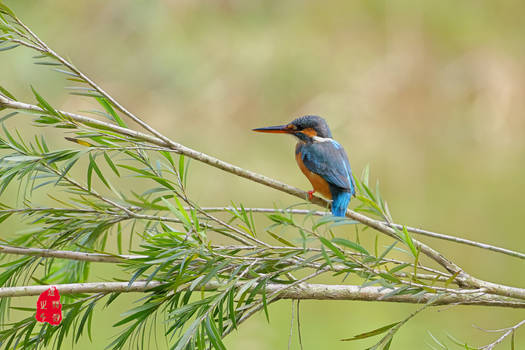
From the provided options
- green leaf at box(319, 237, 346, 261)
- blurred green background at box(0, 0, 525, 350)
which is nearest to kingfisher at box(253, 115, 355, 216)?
green leaf at box(319, 237, 346, 261)

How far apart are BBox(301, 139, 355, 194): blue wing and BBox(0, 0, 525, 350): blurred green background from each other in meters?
1.90

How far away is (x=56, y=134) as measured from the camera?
354cm

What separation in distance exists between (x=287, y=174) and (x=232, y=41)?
1.34 m

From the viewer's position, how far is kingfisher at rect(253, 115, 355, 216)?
1.27 metres

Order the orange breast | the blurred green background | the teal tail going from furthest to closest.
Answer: the blurred green background, the orange breast, the teal tail

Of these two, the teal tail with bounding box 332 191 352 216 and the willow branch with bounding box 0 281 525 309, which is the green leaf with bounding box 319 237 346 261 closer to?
the willow branch with bounding box 0 281 525 309

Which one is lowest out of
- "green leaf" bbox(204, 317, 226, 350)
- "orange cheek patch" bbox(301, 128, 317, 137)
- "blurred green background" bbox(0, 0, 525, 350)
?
"green leaf" bbox(204, 317, 226, 350)

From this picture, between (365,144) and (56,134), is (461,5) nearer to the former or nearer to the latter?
(365,144)

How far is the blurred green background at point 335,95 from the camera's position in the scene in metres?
3.66

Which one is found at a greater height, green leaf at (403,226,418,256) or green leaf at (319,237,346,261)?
green leaf at (403,226,418,256)

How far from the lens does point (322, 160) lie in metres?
1.34

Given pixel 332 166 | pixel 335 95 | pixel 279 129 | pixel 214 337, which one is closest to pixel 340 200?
pixel 332 166

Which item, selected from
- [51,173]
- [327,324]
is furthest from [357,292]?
[327,324]

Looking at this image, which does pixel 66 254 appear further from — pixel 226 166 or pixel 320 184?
pixel 320 184
